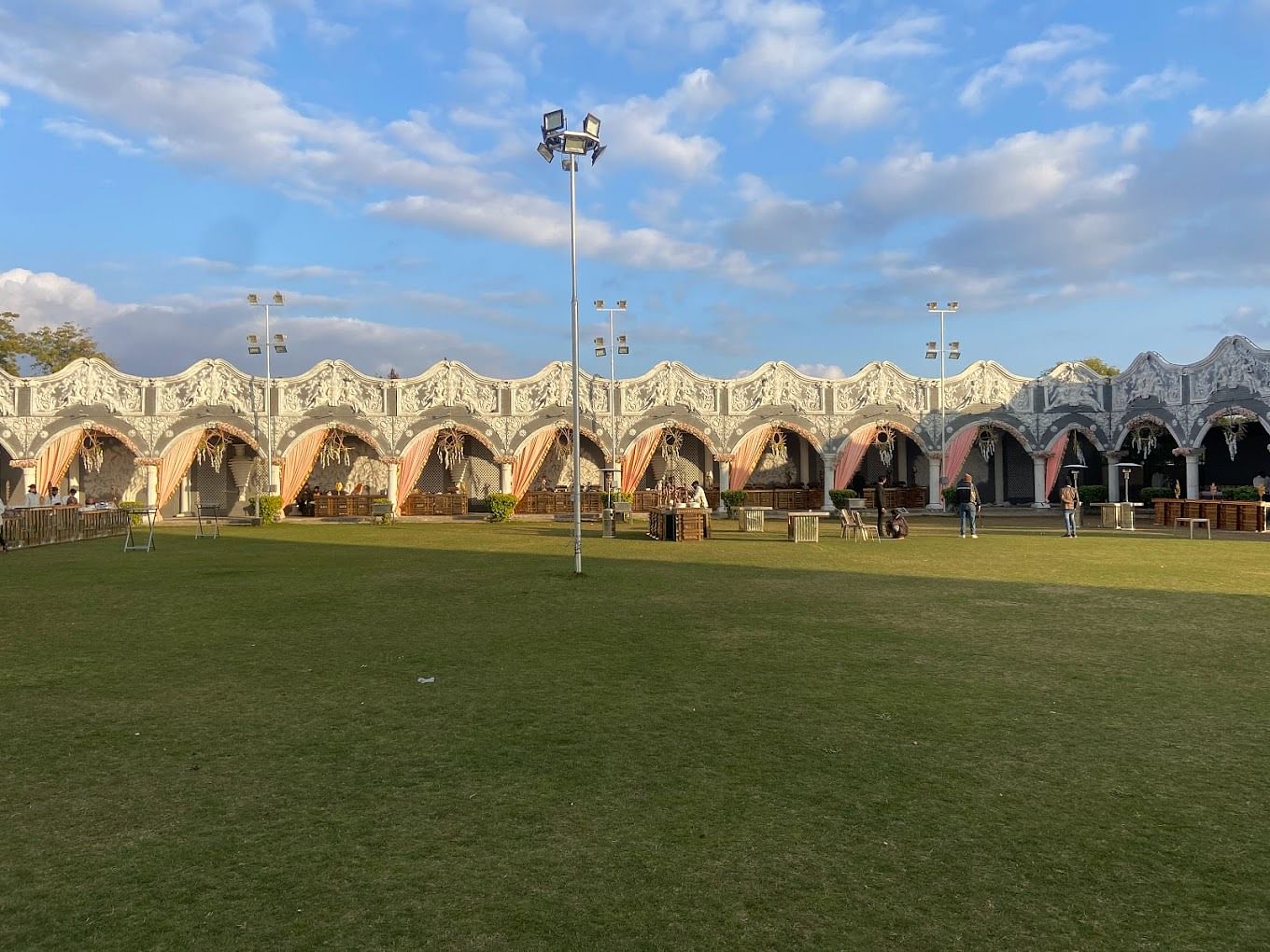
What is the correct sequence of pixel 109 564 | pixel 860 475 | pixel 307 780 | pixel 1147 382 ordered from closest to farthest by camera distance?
1. pixel 307 780
2. pixel 109 564
3. pixel 1147 382
4. pixel 860 475

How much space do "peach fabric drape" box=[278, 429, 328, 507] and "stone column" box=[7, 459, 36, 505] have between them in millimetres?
8341

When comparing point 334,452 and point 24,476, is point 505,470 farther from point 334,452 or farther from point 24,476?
point 24,476

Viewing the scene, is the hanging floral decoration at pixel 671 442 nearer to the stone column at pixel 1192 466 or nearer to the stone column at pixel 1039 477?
the stone column at pixel 1039 477

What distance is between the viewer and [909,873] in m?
3.50

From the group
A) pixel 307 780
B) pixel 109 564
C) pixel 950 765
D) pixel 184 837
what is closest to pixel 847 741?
pixel 950 765

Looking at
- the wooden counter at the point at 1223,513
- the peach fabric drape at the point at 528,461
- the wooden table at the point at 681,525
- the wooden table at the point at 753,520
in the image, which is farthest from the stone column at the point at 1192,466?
the peach fabric drape at the point at 528,461

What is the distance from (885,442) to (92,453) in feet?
101

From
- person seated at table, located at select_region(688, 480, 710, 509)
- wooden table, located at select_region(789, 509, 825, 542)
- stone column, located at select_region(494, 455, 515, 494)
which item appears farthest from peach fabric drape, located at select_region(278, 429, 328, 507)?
wooden table, located at select_region(789, 509, 825, 542)

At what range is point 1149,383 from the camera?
30734mm

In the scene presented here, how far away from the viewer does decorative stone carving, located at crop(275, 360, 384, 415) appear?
32.4 meters

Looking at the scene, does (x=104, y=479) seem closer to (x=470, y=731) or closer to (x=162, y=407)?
(x=162, y=407)

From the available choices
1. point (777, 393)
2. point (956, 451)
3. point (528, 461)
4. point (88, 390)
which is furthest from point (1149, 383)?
point (88, 390)

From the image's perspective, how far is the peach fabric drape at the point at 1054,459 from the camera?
3222cm

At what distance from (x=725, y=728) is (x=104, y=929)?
3.43 m
